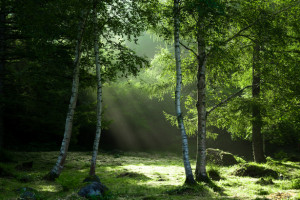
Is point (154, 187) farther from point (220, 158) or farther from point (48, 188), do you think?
point (220, 158)

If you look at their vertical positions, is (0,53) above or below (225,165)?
above

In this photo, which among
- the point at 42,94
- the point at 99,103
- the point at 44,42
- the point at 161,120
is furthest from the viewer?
the point at 161,120

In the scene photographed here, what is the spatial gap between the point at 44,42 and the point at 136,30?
3.61m

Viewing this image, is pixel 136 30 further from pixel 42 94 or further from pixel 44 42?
pixel 42 94

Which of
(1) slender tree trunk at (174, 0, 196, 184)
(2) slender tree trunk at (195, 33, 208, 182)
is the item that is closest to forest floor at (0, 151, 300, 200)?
(1) slender tree trunk at (174, 0, 196, 184)

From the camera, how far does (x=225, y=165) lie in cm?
1377

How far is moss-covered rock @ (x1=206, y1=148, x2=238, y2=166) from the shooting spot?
13.8m

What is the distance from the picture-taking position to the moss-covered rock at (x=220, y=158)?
545 inches

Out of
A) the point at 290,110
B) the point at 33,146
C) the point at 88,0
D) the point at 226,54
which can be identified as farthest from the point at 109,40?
the point at 33,146

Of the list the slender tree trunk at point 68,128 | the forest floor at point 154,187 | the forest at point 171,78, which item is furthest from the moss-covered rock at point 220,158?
the slender tree trunk at point 68,128

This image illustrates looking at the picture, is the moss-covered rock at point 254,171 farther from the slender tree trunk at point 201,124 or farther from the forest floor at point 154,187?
the slender tree trunk at point 201,124

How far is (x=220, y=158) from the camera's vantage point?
13977 mm

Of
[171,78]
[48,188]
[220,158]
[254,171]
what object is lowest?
[48,188]

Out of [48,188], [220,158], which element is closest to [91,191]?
[48,188]
